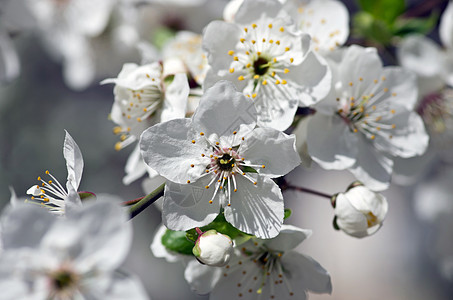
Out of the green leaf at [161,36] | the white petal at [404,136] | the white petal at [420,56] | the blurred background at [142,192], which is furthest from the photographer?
the blurred background at [142,192]

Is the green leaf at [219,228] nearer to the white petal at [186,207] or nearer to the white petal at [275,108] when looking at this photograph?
the white petal at [186,207]

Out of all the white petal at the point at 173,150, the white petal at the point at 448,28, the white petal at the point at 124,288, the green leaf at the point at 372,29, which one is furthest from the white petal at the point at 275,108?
the white petal at the point at 448,28

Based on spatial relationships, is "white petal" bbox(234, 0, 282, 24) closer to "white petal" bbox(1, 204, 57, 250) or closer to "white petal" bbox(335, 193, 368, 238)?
"white petal" bbox(335, 193, 368, 238)

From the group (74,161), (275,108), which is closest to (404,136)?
(275,108)

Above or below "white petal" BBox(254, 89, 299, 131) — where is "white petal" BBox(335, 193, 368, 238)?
below

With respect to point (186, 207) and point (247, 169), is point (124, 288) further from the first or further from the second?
point (247, 169)

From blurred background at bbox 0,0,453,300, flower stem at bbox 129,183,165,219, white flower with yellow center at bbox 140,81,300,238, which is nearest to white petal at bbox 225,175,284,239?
white flower with yellow center at bbox 140,81,300,238
